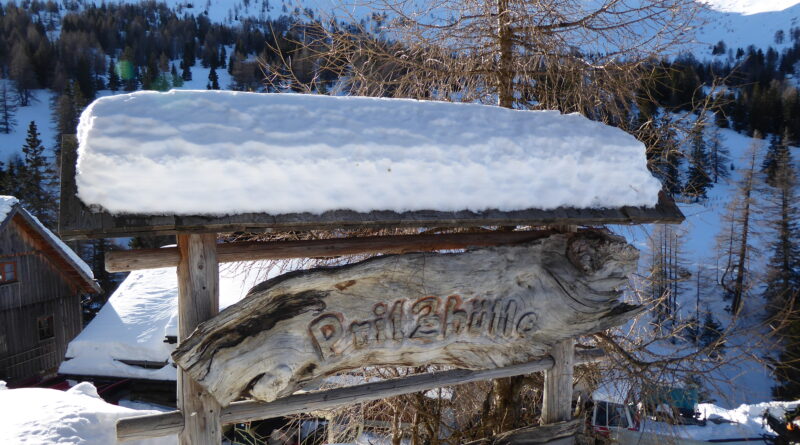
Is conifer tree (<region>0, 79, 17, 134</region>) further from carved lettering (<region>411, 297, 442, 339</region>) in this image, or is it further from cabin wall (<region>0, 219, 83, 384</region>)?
carved lettering (<region>411, 297, 442, 339</region>)

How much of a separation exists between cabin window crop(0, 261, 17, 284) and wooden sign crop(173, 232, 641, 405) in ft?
58.7

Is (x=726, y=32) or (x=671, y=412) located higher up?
(x=726, y=32)

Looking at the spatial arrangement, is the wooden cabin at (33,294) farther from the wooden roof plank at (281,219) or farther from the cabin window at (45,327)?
the wooden roof plank at (281,219)

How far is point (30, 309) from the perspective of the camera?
18.0 meters

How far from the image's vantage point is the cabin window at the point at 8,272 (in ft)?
56.0

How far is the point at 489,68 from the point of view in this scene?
6109mm

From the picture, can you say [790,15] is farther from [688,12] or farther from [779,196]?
[688,12]

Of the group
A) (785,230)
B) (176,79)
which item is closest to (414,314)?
(785,230)

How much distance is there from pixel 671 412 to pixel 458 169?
146 inches

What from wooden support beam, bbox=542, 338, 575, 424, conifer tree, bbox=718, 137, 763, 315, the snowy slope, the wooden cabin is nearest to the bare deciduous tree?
wooden support beam, bbox=542, 338, 575, 424

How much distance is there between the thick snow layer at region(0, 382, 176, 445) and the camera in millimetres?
6043

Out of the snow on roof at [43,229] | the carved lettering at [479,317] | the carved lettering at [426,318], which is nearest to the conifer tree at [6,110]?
the snow on roof at [43,229]

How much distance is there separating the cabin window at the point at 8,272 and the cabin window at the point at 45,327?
181 cm

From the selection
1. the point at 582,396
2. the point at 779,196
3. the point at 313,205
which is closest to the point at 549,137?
the point at 313,205
